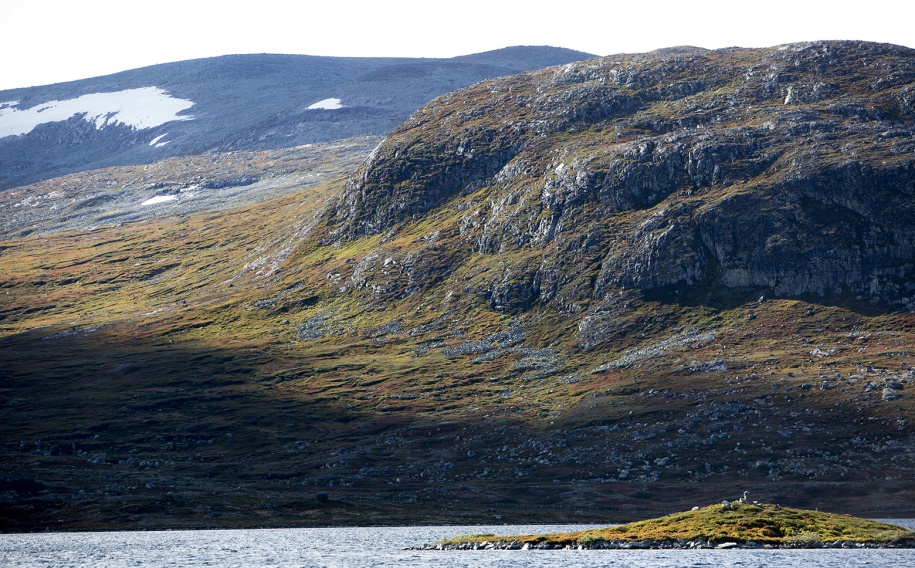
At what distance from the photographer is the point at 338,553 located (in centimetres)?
9356

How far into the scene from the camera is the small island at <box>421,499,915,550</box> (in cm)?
8562

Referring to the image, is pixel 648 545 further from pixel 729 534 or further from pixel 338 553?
pixel 338 553

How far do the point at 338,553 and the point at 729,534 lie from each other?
37.0m

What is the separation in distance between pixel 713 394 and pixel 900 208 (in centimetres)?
6603

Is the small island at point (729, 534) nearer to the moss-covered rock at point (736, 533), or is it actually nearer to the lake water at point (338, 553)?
the moss-covered rock at point (736, 533)

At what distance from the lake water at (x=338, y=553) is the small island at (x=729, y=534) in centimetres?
161

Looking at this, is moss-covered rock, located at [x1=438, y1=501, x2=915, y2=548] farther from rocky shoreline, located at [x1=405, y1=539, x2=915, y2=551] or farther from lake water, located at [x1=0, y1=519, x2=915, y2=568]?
lake water, located at [x1=0, y1=519, x2=915, y2=568]

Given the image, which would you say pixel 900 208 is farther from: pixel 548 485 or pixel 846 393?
pixel 548 485

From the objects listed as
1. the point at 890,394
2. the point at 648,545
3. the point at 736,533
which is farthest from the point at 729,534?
the point at 890,394

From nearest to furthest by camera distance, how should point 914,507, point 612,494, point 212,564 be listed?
point 212,564
point 914,507
point 612,494

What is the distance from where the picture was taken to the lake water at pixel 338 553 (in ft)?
255

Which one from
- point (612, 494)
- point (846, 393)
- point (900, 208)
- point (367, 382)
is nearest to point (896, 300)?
point (900, 208)

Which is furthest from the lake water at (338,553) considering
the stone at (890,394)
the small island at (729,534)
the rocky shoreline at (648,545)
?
the stone at (890,394)

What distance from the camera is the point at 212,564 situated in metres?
84.1
